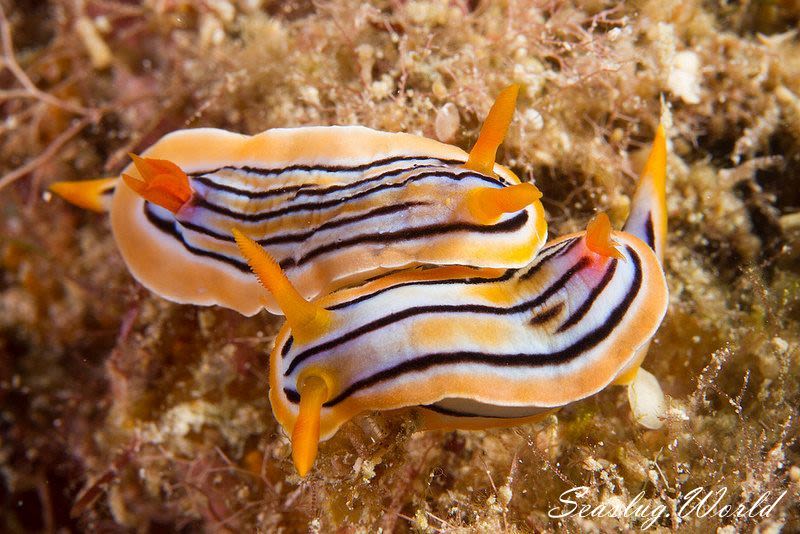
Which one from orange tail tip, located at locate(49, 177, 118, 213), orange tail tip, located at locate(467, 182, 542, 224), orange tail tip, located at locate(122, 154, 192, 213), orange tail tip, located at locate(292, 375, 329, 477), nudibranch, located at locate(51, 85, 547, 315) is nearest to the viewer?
orange tail tip, located at locate(292, 375, 329, 477)

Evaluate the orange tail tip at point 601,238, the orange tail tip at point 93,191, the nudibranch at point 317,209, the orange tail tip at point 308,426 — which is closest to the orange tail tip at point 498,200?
the nudibranch at point 317,209

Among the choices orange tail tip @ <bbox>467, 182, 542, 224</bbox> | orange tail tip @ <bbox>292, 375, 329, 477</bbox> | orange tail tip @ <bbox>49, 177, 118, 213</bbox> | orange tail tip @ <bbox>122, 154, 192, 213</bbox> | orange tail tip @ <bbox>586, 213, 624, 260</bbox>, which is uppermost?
orange tail tip @ <bbox>467, 182, 542, 224</bbox>

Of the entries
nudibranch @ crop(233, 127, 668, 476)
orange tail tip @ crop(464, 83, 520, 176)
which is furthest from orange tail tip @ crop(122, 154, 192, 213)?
orange tail tip @ crop(464, 83, 520, 176)

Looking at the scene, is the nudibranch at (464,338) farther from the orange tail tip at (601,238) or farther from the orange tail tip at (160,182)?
the orange tail tip at (160,182)

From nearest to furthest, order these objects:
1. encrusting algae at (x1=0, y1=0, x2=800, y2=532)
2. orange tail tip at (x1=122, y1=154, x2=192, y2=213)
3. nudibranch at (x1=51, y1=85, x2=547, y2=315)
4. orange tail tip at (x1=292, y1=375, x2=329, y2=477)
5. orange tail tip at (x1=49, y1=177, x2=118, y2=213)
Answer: orange tail tip at (x1=292, y1=375, x2=329, y2=477) < nudibranch at (x1=51, y1=85, x2=547, y2=315) < encrusting algae at (x1=0, y1=0, x2=800, y2=532) < orange tail tip at (x1=122, y1=154, x2=192, y2=213) < orange tail tip at (x1=49, y1=177, x2=118, y2=213)

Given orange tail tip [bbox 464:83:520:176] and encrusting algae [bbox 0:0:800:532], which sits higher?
orange tail tip [bbox 464:83:520:176]

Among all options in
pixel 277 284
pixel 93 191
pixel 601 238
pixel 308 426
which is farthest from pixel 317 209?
pixel 93 191

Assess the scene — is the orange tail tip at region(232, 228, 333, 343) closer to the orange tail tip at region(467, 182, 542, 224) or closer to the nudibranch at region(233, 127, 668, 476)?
the nudibranch at region(233, 127, 668, 476)

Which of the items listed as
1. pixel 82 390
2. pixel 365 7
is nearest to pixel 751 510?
pixel 365 7
